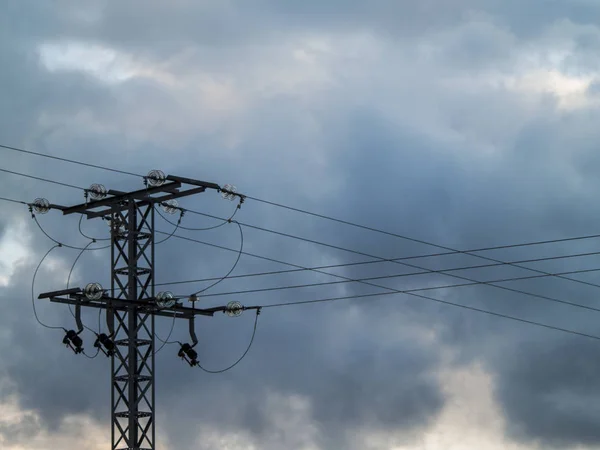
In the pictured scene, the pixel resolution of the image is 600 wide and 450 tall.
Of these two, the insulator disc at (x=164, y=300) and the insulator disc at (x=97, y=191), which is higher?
the insulator disc at (x=97, y=191)

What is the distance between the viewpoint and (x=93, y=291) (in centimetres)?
4722

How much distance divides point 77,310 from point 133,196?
4.28 m

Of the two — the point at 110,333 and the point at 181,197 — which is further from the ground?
the point at 181,197

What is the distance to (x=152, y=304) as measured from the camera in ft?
158

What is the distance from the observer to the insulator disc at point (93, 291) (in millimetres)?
47125

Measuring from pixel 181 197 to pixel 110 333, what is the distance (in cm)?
514

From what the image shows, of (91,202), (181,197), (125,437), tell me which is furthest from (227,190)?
(125,437)

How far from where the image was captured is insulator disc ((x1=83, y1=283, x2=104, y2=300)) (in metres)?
47.1

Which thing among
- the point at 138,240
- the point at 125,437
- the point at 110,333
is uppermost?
the point at 138,240

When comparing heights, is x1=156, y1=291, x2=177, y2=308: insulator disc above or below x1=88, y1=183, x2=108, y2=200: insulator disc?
below

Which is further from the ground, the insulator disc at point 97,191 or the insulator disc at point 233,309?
the insulator disc at point 97,191

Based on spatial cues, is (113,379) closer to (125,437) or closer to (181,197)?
(125,437)

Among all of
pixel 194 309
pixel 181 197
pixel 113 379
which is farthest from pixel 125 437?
pixel 181 197

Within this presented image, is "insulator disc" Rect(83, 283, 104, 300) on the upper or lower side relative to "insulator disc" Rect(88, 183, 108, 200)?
lower
